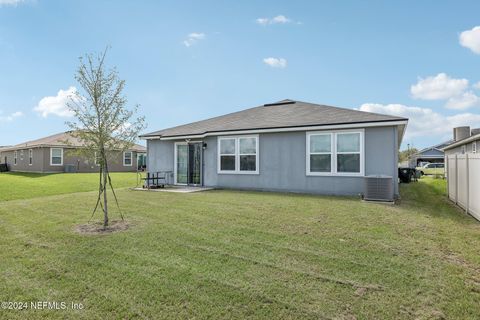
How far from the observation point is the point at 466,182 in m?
7.63

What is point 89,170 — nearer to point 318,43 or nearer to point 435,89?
point 318,43

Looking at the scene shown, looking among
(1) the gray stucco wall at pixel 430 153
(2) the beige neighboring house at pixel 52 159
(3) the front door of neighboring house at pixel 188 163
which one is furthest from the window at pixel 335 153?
(1) the gray stucco wall at pixel 430 153

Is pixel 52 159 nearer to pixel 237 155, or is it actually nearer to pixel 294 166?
pixel 237 155

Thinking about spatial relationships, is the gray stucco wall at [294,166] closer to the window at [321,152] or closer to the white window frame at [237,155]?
the white window frame at [237,155]

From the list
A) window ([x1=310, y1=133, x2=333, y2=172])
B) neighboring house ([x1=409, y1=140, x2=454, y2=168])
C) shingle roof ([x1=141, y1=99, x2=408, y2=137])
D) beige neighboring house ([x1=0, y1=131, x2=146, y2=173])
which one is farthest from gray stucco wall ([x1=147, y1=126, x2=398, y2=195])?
neighboring house ([x1=409, y1=140, x2=454, y2=168])

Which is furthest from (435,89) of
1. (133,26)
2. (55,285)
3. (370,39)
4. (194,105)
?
(55,285)

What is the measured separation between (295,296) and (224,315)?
0.80 metres

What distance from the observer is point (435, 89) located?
20469 millimetres

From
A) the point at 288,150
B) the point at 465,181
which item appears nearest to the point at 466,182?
the point at 465,181

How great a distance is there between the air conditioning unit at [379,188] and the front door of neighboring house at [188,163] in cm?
750

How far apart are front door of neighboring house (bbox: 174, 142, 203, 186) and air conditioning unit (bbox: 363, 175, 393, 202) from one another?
24.6 ft

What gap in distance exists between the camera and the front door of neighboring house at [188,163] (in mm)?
13461

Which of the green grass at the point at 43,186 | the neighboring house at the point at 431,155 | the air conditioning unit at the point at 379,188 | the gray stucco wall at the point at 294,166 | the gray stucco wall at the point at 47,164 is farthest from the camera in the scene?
the neighboring house at the point at 431,155

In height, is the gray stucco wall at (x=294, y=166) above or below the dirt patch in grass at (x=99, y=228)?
above
